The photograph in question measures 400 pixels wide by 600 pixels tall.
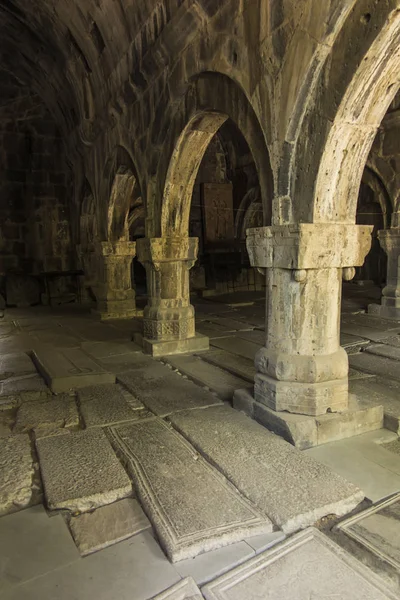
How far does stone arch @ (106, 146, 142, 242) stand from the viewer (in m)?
7.25

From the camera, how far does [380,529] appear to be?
220 centimetres

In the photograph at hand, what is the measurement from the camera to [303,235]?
3059mm

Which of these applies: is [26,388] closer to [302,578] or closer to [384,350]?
[302,578]

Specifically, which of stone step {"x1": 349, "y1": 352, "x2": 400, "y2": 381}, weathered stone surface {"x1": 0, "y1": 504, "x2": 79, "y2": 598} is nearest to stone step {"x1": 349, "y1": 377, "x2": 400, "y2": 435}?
stone step {"x1": 349, "y1": 352, "x2": 400, "y2": 381}

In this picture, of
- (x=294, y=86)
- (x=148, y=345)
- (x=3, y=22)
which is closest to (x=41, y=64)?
(x=3, y=22)

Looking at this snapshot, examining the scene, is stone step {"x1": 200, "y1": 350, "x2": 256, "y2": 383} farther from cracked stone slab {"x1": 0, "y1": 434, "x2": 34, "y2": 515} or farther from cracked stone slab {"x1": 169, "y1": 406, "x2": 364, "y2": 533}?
cracked stone slab {"x1": 0, "y1": 434, "x2": 34, "y2": 515}

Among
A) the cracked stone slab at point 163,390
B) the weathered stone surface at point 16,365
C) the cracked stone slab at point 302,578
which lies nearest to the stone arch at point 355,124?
the cracked stone slab at point 163,390

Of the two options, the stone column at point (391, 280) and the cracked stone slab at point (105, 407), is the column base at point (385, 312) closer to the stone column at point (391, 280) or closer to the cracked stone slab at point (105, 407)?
the stone column at point (391, 280)

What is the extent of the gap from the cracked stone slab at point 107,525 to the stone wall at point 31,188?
33.2 ft

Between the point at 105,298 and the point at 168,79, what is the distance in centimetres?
461

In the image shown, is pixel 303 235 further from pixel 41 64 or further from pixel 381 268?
pixel 381 268

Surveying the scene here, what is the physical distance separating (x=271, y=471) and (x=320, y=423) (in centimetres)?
63

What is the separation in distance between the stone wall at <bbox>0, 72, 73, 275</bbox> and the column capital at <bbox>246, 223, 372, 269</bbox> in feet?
30.8

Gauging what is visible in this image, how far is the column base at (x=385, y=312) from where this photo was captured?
7.88m
